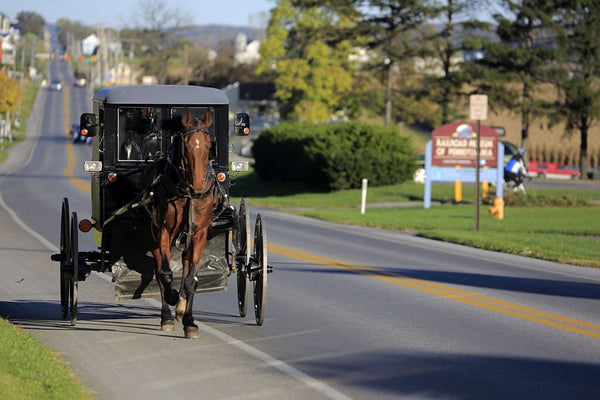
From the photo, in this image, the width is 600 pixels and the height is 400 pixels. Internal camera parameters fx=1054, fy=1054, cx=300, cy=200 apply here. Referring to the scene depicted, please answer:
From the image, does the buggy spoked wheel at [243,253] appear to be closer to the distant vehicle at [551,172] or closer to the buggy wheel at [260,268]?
the buggy wheel at [260,268]

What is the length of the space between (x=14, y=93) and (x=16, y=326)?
8662cm

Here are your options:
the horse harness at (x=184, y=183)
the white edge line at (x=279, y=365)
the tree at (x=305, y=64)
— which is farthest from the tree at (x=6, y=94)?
the horse harness at (x=184, y=183)

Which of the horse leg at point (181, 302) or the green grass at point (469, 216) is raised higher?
the horse leg at point (181, 302)

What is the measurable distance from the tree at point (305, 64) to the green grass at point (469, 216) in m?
21.7

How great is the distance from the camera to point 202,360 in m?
9.45

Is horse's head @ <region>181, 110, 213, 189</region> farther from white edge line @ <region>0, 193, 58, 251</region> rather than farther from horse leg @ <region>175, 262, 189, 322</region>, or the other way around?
white edge line @ <region>0, 193, 58, 251</region>

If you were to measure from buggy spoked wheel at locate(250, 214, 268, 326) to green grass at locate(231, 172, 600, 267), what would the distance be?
9.66 metres

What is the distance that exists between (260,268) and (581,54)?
50.2m

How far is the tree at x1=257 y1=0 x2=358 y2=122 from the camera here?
234ft

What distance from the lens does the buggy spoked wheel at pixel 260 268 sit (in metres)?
10.9

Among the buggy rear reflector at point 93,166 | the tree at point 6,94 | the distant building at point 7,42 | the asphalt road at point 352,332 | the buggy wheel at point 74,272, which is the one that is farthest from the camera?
the distant building at point 7,42

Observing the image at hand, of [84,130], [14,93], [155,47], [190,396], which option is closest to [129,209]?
[84,130]

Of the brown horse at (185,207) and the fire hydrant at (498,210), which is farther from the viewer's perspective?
the fire hydrant at (498,210)

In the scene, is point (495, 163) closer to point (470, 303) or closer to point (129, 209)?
point (470, 303)
